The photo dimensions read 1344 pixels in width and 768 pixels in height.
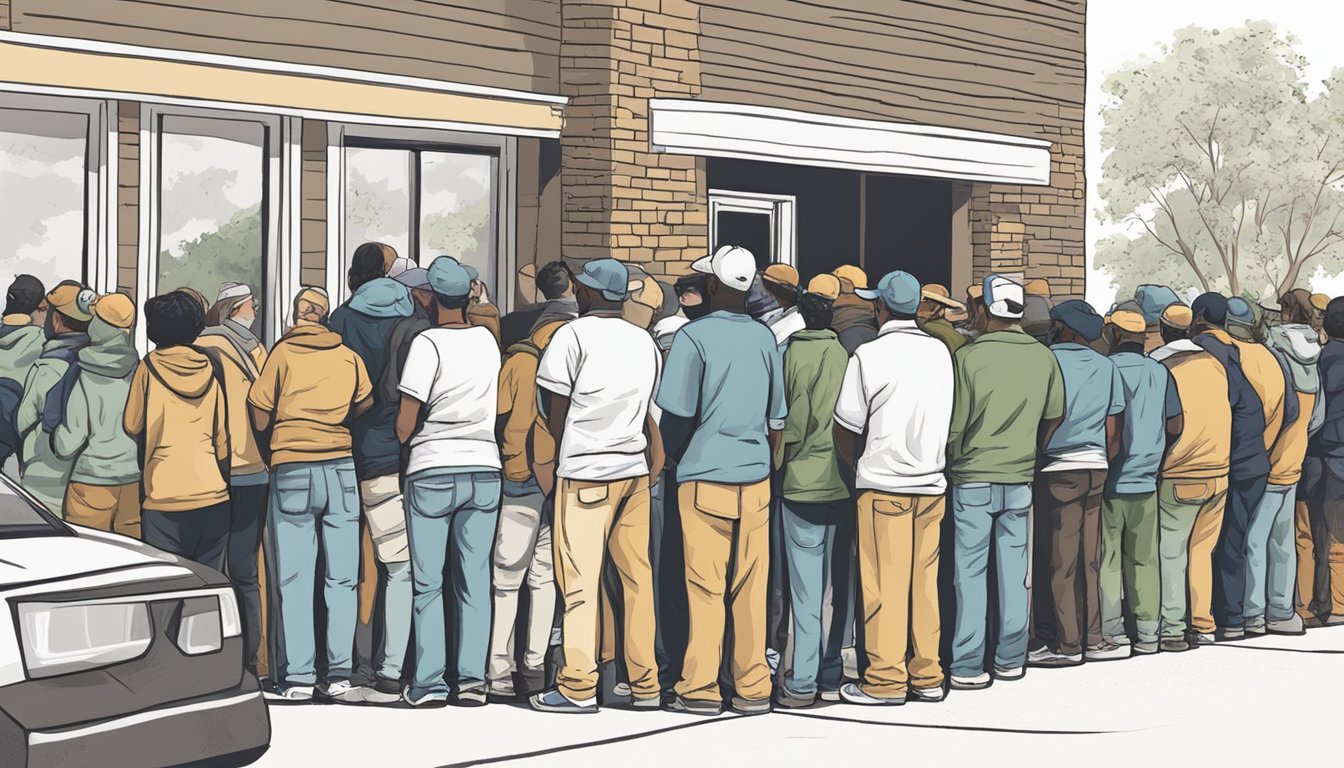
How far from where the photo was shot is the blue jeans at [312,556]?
8562mm

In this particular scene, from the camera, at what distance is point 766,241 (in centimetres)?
1734

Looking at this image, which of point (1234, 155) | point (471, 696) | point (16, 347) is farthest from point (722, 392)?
point (1234, 155)

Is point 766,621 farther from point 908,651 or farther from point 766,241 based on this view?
point 766,241

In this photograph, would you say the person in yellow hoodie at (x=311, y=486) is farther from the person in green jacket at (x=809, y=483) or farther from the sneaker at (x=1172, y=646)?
the sneaker at (x=1172, y=646)

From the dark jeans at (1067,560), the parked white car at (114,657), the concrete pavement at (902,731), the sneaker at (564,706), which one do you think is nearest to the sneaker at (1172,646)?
the dark jeans at (1067,560)

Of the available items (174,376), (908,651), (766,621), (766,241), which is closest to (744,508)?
(766,621)

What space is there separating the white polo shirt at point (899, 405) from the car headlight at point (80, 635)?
392 cm

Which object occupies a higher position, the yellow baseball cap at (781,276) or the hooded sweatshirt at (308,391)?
the yellow baseball cap at (781,276)

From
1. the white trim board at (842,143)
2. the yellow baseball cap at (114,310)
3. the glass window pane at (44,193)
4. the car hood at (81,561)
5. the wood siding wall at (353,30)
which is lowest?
the car hood at (81,561)

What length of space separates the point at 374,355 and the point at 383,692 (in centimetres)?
166

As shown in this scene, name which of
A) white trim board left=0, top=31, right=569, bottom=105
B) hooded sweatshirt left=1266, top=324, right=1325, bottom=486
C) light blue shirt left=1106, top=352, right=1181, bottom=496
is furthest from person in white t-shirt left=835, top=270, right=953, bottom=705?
white trim board left=0, top=31, right=569, bottom=105

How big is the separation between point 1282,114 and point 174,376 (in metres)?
62.2

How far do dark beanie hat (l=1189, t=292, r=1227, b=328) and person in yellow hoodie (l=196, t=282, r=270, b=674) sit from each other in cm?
554

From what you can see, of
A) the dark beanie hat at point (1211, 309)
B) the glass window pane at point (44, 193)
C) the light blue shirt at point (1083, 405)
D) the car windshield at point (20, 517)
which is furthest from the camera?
the glass window pane at point (44, 193)
